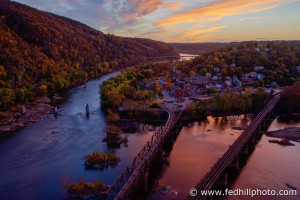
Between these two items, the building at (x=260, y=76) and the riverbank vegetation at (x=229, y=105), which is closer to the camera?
the riverbank vegetation at (x=229, y=105)

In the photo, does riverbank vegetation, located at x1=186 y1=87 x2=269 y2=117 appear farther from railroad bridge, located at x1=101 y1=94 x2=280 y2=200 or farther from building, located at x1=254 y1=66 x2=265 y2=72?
building, located at x1=254 y1=66 x2=265 y2=72

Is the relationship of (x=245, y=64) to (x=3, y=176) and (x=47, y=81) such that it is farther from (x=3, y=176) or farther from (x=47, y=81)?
(x=3, y=176)

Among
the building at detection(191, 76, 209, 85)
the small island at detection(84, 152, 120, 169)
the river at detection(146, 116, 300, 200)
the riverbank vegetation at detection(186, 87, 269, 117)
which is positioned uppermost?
the building at detection(191, 76, 209, 85)

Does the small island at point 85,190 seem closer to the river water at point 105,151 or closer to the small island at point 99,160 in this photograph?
the river water at point 105,151

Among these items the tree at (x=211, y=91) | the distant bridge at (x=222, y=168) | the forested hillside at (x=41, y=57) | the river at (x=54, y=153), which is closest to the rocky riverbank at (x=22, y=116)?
the river at (x=54, y=153)

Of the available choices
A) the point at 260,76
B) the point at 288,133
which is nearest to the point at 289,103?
the point at 288,133

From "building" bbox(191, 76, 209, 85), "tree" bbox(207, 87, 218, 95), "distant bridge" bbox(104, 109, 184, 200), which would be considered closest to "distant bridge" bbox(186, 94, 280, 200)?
"distant bridge" bbox(104, 109, 184, 200)
